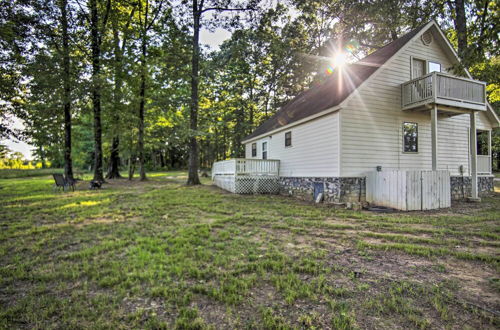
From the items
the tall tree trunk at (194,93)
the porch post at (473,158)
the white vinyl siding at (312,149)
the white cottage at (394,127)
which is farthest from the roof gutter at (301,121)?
the porch post at (473,158)

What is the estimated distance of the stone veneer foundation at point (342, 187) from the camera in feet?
29.5

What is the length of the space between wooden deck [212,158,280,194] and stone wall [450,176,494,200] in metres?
8.02

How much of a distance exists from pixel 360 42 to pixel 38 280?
19.4m

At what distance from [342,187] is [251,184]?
502 centimetres

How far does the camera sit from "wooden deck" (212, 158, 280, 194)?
40.8 ft

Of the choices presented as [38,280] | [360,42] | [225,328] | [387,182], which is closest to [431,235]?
[387,182]

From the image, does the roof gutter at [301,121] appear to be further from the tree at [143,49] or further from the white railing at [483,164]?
the white railing at [483,164]

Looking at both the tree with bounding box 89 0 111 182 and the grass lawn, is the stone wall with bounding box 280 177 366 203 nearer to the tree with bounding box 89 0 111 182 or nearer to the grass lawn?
the grass lawn

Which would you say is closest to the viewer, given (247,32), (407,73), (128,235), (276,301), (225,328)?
(225,328)

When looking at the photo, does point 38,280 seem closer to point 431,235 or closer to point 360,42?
point 431,235

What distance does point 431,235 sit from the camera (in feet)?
16.3

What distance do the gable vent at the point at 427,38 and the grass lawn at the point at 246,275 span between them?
8491 mm

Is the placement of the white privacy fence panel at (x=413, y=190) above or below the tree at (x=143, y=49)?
below

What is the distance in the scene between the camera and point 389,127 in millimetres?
9797
